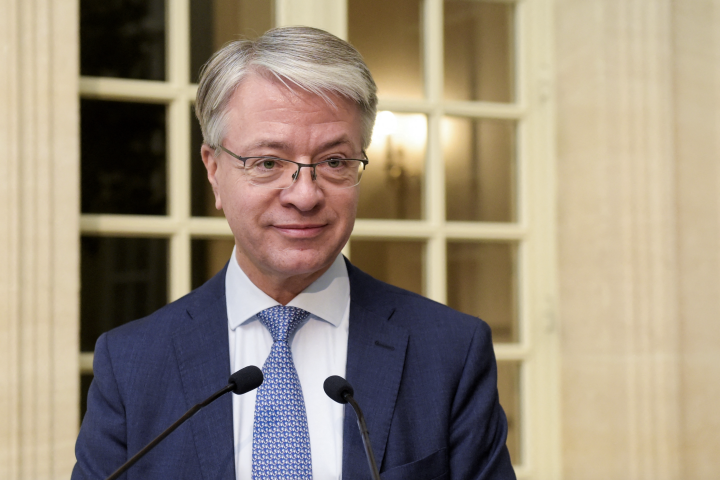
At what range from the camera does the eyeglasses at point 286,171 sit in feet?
4.13

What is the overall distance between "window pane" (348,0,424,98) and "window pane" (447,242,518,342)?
61 centimetres

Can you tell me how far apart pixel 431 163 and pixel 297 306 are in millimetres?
1230

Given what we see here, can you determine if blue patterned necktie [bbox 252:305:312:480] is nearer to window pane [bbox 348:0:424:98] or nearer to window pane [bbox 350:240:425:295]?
window pane [bbox 350:240:425:295]

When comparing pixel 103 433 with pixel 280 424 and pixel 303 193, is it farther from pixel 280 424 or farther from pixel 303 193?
pixel 303 193

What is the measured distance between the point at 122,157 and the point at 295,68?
107 centimetres

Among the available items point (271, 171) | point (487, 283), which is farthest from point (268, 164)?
point (487, 283)

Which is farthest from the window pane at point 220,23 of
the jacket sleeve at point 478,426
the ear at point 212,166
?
the jacket sleeve at point 478,426

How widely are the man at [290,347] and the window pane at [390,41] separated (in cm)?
111

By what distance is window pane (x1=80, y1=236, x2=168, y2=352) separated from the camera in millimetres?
2064

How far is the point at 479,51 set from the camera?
8.45ft

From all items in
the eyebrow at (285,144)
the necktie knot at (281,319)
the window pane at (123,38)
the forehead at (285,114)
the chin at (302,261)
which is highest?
the window pane at (123,38)
